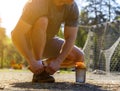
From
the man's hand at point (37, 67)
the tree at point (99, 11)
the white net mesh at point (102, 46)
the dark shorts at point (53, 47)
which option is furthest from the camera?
the tree at point (99, 11)

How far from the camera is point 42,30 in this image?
3396 millimetres

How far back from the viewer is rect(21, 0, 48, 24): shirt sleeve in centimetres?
341

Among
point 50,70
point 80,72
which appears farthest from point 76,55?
point 50,70

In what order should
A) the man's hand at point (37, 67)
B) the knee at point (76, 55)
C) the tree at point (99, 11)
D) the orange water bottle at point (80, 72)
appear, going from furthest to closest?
the tree at point (99, 11) < the knee at point (76, 55) < the orange water bottle at point (80, 72) < the man's hand at point (37, 67)

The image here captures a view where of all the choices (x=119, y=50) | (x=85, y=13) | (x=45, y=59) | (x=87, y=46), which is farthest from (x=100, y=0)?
(x=45, y=59)

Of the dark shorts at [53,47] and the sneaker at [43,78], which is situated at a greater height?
the dark shorts at [53,47]

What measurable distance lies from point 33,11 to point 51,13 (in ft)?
0.58

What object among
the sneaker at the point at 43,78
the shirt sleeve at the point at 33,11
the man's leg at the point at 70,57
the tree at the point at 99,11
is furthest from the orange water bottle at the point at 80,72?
the tree at the point at 99,11

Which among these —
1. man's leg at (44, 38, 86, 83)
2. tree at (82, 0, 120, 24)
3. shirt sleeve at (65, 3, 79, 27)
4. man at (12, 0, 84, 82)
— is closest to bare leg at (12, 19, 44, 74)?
man at (12, 0, 84, 82)

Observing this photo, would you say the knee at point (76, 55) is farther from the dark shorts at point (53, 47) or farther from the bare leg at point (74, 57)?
the dark shorts at point (53, 47)

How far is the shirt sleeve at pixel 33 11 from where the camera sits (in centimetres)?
341

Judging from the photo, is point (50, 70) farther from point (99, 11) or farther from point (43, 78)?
point (99, 11)

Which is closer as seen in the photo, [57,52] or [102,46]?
[57,52]

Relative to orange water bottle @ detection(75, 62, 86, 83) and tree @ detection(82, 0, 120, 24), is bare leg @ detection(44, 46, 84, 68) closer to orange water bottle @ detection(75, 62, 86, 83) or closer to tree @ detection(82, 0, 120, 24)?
orange water bottle @ detection(75, 62, 86, 83)
